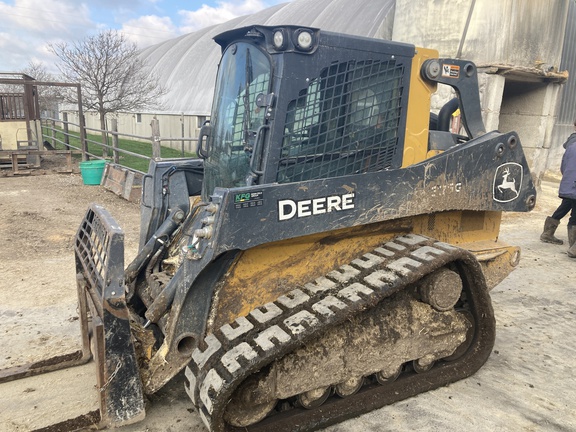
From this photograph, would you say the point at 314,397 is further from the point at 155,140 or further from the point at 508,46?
the point at 508,46

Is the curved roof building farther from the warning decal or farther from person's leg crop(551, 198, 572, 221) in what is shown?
the warning decal

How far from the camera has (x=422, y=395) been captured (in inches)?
138

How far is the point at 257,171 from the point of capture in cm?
313

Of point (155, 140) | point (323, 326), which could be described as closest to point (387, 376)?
point (323, 326)

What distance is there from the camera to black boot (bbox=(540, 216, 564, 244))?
8055 mm

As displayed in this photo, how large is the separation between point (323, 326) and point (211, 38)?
14795mm

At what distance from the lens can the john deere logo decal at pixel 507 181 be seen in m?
3.87

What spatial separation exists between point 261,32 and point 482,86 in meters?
9.42

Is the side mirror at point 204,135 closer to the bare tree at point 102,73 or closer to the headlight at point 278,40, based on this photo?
the headlight at point 278,40

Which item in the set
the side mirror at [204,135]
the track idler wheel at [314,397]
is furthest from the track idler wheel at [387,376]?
the side mirror at [204,135]

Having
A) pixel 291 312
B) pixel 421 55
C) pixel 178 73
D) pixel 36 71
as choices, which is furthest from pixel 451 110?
pixel 36 71

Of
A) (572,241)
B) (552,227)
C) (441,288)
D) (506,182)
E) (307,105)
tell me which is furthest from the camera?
(552,227)

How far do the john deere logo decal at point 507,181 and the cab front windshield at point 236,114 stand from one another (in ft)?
6.42

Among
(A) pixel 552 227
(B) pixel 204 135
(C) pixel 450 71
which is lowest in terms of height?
(A) pixel 552 227
